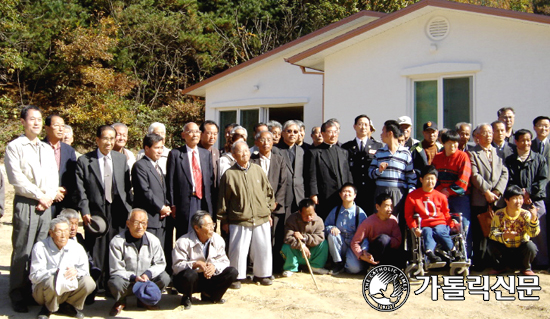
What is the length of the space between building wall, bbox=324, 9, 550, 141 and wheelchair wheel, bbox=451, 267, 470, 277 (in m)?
3.74

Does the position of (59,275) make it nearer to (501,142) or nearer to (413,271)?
(413,271)

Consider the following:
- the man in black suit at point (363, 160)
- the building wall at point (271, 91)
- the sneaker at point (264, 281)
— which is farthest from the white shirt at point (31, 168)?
the building wall at point (271, 91)

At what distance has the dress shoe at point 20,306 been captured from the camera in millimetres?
→ 5000

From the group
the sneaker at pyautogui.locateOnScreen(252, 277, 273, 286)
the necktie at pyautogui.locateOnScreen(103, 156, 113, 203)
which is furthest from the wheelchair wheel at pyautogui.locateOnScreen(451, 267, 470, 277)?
the necktie at pyautogui.locateOnScreen(103, 156, 113, 203)

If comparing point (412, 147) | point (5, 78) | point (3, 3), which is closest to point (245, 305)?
point (412, 147)

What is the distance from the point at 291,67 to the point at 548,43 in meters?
6.29

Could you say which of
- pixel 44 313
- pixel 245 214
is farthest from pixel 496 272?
pixel 44 313

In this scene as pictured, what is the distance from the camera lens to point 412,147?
7066mm

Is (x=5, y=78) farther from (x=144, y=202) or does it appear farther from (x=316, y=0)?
(x=144, y=202)

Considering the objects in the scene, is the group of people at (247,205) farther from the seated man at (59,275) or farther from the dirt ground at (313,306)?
the dirt ground at (313,306)

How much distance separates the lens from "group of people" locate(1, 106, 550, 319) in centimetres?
512

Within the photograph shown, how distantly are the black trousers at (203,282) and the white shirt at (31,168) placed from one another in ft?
5.12

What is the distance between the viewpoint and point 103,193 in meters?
5.63

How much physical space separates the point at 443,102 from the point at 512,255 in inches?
158
